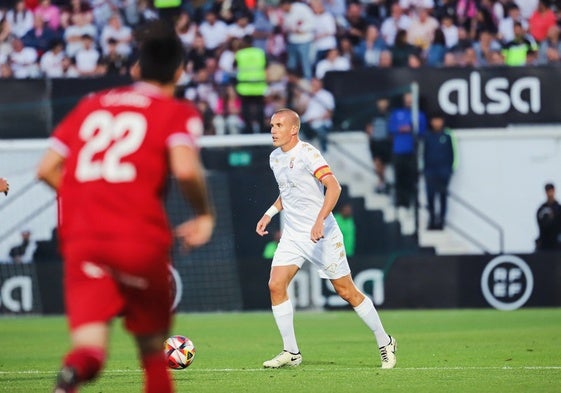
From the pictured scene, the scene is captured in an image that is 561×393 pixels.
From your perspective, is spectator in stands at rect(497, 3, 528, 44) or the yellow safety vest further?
spectator in stands at rect(497, 3, 528, 44)

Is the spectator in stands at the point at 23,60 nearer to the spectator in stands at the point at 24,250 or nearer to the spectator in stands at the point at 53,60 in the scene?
the spectator in stands at the point at 53,60

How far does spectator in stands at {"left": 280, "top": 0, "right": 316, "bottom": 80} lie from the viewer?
82.3ft

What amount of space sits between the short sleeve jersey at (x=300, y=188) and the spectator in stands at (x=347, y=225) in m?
9.49

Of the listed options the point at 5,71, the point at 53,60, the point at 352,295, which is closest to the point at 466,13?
the point at 53,60

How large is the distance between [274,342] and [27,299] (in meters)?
7.46

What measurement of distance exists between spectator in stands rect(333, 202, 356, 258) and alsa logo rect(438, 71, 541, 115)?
268 cm

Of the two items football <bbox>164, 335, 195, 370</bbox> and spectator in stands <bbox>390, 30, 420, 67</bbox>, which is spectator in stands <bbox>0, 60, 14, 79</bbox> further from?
football <bbox>164, 335, 195, 370</bbox>

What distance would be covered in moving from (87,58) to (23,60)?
1.37 meters

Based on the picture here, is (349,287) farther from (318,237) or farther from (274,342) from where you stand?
(274,342)

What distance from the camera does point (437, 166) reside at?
2319cm

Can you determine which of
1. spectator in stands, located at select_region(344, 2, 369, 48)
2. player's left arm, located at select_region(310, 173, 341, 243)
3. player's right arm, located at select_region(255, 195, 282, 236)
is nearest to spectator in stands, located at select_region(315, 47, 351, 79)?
spectator in stands, located at select_region(344, 2, 369, 48)

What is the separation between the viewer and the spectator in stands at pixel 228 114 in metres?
23.4

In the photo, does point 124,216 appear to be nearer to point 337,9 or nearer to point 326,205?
point 326,205

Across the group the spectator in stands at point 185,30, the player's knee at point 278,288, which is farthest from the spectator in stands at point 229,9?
the player's knee at point 278,288
